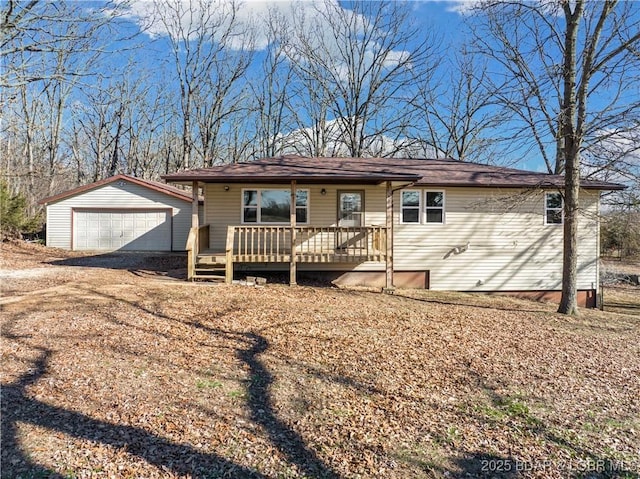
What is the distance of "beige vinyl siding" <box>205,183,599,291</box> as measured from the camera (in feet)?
36.9

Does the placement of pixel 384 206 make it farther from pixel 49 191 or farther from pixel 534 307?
pixel 49 191

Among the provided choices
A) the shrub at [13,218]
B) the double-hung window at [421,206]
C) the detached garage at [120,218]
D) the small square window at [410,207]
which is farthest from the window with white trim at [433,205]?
the shrub at [13,218]

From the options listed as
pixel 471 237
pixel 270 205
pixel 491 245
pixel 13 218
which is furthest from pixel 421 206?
pixel 13 218

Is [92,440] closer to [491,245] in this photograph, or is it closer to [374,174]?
[374,174]

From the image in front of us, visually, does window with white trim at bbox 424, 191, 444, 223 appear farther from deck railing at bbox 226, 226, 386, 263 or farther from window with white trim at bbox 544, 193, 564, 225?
window with white trim at bbox 544, 193, 564, 225

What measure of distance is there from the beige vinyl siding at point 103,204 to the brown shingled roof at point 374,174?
26.4 feet

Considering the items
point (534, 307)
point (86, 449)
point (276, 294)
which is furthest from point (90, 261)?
point (534, 307)

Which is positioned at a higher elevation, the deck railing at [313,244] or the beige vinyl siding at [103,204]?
the beige vinyl siding at [103,204]

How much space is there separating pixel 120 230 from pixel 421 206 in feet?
47.3

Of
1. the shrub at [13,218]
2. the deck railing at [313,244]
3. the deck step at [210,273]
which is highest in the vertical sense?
the shrub at [13,218]

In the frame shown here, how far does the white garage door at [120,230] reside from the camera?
17922 mm

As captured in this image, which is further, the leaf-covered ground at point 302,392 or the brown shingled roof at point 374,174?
the brown shingled roof at point 374,174

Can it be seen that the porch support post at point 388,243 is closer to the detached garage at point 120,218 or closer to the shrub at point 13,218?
the detached garage at point 120,218

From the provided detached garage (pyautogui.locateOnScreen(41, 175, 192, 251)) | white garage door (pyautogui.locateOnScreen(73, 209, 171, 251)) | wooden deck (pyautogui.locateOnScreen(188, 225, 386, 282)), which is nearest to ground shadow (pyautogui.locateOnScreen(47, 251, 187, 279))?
white garage door (pyautogui.locateOnScreen(73, 209, 171, 251))
